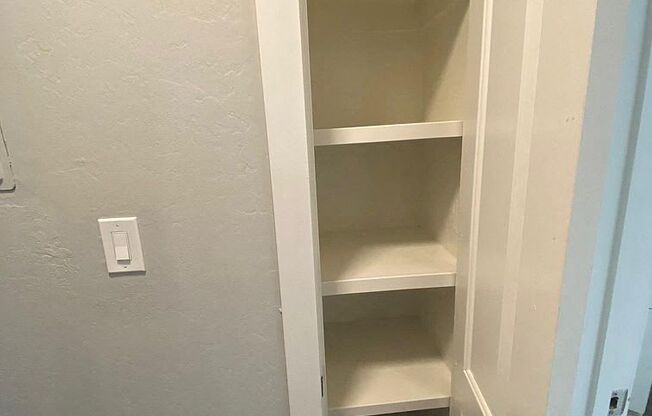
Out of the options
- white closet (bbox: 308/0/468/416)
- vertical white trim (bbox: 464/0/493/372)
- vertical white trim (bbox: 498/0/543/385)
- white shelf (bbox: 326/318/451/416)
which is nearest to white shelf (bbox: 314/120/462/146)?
white closet (bbox: 308/0/468/416)

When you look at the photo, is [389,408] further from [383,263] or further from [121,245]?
[121,245]

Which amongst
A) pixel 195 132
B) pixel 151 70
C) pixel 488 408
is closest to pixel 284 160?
pixel 195 132

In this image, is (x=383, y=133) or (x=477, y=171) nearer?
(x=477, y=171)

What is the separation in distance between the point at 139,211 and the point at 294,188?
0.30 metres

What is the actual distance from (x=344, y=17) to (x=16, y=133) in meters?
0.92

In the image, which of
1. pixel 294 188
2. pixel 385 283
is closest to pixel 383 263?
pixel 385 283

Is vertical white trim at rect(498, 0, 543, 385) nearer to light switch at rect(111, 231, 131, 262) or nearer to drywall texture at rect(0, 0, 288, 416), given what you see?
drywall texture at rect(0, 0, 288, 416)

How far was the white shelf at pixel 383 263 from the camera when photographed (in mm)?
995

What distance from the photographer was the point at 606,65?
409mm

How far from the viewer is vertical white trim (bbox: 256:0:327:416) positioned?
65 centimetres

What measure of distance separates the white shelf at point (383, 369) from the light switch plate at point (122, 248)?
645 millimetres

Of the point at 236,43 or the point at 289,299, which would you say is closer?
the point at 236,43

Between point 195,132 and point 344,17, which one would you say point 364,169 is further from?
point 195,132

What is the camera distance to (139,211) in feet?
2.40
